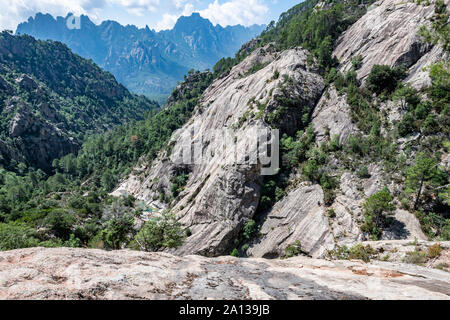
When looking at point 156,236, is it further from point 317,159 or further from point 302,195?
point 317,159

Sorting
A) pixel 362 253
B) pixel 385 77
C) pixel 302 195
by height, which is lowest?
pixel 362 253

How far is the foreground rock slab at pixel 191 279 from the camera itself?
27.5 feet

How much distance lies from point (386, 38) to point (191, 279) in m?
74.2

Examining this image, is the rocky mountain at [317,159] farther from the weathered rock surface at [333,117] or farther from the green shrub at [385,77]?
the green shrub at [385,77]

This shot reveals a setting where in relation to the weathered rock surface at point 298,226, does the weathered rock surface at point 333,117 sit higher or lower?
higher

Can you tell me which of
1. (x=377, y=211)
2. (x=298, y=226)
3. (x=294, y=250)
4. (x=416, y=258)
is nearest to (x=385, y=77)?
(x=377, y=211)

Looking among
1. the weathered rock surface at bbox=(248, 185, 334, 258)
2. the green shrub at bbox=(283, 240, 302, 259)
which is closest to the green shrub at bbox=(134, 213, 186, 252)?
the weathered rock surface at bbox=(248, 185, 334, 258)

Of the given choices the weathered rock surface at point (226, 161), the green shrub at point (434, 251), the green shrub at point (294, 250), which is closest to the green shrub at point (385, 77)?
the weathered rock surface at point (226, 161)

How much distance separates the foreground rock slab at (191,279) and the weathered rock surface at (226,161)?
3386 centimetres

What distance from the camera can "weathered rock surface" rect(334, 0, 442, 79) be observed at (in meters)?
49.8

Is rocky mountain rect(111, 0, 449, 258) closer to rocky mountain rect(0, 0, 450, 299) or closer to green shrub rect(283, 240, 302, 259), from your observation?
rocky mountain rect(0, 0, 450, 299)

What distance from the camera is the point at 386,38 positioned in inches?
2232

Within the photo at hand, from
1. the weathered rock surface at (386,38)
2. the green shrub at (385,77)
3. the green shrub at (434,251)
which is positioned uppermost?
the weathered rock surface at (386,38)

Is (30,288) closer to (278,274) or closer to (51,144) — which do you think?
(278,274)
